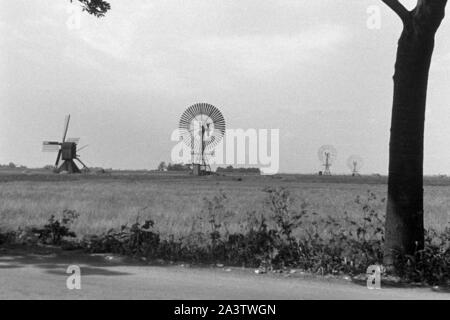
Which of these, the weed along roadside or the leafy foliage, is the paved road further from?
the leafy foliage

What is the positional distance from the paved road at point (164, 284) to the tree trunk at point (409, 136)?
106cm

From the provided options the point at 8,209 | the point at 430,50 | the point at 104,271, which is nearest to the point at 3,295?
the point at 104,271

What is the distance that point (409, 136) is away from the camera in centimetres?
773

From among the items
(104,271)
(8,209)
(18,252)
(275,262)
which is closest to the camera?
(104,271)

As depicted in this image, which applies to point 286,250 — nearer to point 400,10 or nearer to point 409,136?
point 409,136

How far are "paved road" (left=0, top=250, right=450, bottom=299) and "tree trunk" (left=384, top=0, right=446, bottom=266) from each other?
106 cm

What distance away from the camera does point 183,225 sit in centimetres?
1541

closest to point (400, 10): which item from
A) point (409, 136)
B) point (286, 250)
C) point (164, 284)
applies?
point (409, 136)

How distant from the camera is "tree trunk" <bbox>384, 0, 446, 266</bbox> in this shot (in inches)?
300

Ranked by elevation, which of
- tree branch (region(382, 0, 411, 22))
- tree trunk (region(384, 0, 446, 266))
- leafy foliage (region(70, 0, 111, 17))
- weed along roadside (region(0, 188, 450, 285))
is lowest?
weed along roadside (region(0, 188, 450, 285))

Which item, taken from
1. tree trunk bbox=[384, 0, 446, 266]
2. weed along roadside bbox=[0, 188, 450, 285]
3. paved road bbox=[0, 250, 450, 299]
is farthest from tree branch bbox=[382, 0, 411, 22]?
paved road bbox=[0, 250, 450, 299]

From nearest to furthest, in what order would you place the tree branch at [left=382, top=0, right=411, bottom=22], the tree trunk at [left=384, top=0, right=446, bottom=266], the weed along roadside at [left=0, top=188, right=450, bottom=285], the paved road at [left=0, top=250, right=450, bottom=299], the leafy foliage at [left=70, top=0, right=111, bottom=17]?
the paved road at [left=0, top=250, right=450, bottom=299], the weed along roadside at [left=0, top=188, right=450, bottom=285], the tree trunk at [left=384, top=0, right=446, bottom=266], the tree branch at [left=382, top=0, right=411, bottom=22], the leafy foliage at [left=70, top=0, right=111, bottom=17]
